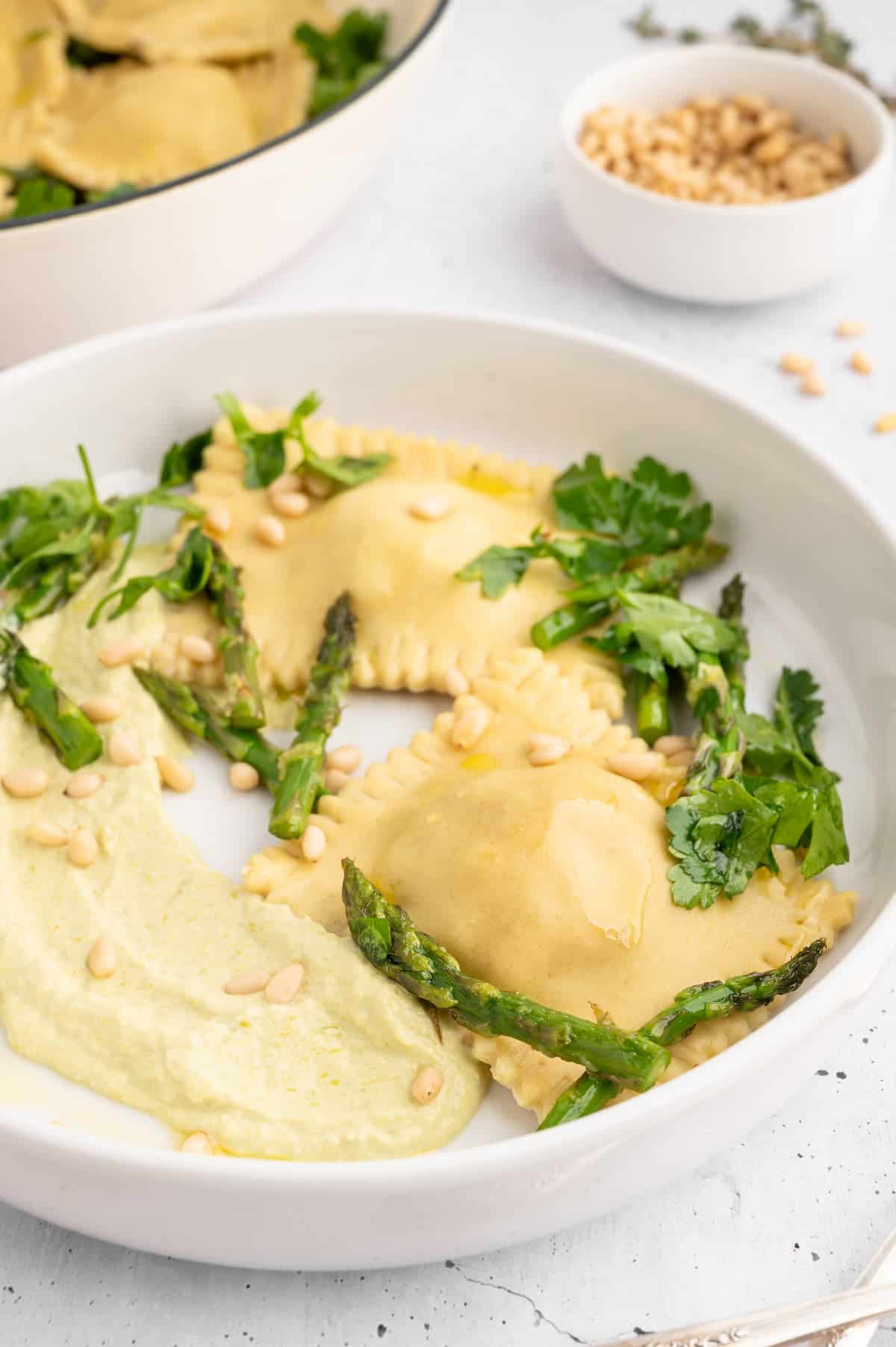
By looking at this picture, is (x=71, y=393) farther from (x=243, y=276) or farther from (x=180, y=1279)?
(x=180, y=1279)

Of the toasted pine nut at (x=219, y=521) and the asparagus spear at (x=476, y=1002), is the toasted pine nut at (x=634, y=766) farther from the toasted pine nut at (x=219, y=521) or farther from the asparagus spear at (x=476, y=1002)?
the toasted pine nut at (x=219, y=521)

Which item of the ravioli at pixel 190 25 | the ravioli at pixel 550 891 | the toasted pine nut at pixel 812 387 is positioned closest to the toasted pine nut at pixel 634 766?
the ravioli at pixel 550 891

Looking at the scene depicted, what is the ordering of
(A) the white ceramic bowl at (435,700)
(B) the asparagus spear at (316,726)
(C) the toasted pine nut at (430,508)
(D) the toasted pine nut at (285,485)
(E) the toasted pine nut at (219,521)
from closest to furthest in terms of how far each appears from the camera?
1. (A) the white ceramic bowl at (435,700)
2. (B) the asparagus spear at (316,726)
3. (C) the toasted pine nut at (430,508)
4. (E) the toasted pine nut at (219,521)
5. (D) the toasted pine nut at (285,485)

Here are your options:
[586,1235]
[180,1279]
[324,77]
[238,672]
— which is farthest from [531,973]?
[324,77]

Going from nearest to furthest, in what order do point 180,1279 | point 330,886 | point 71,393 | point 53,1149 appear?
1. point 53,1149
2. point 180,1279
3. point 330,886
4. point 71,393

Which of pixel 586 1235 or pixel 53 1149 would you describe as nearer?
pixel 53 1149

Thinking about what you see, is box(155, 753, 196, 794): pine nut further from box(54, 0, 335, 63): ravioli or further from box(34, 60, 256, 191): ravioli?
box(54, 0, 335, 63): ravioli
